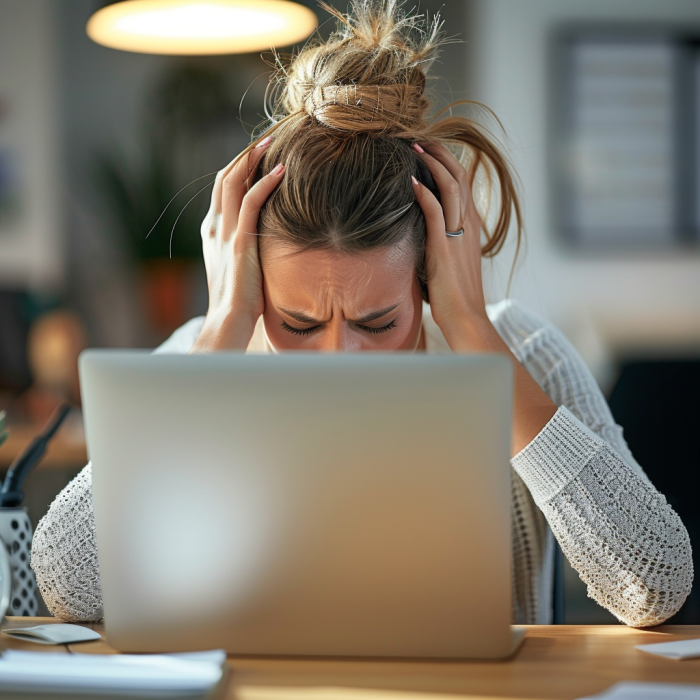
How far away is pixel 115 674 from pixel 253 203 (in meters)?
0.67

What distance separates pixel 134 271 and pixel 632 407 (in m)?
2.57

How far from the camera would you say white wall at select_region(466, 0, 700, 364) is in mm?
3211

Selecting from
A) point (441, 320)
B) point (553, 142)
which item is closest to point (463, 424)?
point (441, 320)

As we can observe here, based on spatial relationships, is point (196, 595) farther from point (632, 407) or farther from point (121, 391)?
point (632, 407)

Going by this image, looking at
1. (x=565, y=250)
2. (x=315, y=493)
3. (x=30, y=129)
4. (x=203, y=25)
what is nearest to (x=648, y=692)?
(x=315, y=493)

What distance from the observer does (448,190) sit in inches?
45.4

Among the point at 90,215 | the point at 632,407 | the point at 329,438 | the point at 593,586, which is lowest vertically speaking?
the point at 593,586

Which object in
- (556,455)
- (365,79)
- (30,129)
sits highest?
(30,129)

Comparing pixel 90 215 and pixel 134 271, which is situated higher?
pixel 90 215

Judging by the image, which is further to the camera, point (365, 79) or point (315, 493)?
point (365, 79)

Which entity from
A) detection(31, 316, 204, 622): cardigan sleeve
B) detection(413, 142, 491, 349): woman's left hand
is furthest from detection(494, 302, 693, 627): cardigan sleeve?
detection(31, 316, 204, 622): cardigan sleeve

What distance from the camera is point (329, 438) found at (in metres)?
0.66

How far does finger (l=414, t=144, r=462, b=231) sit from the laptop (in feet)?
1.74

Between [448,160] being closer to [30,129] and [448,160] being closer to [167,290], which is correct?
[167,290]
